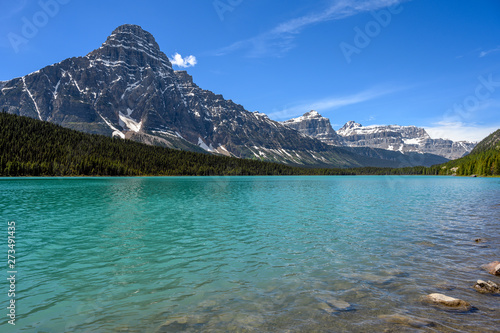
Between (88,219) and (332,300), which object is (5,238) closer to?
(88,219)

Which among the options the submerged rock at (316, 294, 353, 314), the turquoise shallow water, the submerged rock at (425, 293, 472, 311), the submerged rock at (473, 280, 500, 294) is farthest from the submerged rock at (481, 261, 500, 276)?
the submerged rock at (316, 294, 353, 314)

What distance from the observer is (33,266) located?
19.4m

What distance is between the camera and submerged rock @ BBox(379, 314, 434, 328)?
11719 mm

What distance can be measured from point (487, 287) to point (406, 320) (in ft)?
21.5

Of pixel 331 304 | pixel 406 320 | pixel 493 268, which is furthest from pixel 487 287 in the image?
pixel 331 304

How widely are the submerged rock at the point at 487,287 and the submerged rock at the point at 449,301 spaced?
250 centimetres

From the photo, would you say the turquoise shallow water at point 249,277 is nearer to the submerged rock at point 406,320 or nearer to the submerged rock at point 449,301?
the submerged rock at point 406,320

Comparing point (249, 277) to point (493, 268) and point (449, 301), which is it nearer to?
point (449, 301)

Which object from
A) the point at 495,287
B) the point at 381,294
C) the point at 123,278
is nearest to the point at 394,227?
the point at 495,287

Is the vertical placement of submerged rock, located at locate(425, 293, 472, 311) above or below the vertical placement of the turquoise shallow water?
above

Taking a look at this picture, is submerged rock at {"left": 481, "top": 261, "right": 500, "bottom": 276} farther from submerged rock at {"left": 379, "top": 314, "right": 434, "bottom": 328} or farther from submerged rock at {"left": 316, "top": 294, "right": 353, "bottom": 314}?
submerged rock at {"left": 316, "top": 294, "right": 353, "bottom": 314}

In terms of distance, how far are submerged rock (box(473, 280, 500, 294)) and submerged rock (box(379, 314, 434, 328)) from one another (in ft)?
18.6

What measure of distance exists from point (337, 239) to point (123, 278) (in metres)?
18.0

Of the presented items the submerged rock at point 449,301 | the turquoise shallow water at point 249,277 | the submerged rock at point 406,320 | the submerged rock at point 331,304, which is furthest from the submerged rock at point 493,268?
the submerged rock at point 331,304
